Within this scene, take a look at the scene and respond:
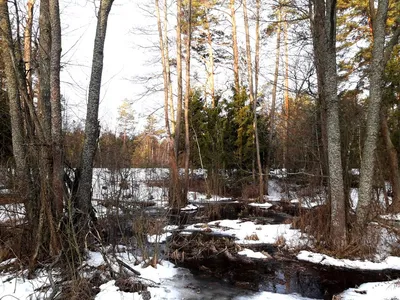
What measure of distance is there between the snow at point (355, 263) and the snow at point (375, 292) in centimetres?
83

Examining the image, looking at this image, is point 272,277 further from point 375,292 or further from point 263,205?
point 263,205

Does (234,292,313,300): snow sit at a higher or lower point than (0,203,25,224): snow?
lower

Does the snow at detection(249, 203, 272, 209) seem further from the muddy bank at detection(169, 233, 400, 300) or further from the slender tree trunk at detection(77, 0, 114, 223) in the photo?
the slender tree trunk at detection(77, 0, 114, 223)

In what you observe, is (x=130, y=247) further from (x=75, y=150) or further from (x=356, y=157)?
(x=356, y=157)

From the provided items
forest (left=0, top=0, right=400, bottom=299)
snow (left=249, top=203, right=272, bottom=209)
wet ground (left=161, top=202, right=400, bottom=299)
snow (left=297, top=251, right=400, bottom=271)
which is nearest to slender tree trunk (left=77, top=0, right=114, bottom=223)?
forest (left=0, top=0, right=400, bottom=299)

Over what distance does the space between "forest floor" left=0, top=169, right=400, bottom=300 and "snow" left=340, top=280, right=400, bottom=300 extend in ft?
0.04

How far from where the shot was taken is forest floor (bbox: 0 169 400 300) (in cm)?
425

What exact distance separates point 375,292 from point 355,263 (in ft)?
4.13

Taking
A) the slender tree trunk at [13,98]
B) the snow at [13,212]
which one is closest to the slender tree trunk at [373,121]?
the snow at [13,212]

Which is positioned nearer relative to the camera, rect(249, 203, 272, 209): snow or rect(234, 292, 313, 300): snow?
rect(234, 292, 313, 300): snow

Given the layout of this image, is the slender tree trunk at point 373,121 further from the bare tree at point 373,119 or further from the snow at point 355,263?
the snow at point 355,263

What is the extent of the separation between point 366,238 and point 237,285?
2.79 meters

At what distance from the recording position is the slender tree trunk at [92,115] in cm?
564

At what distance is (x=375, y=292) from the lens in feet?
14.5
